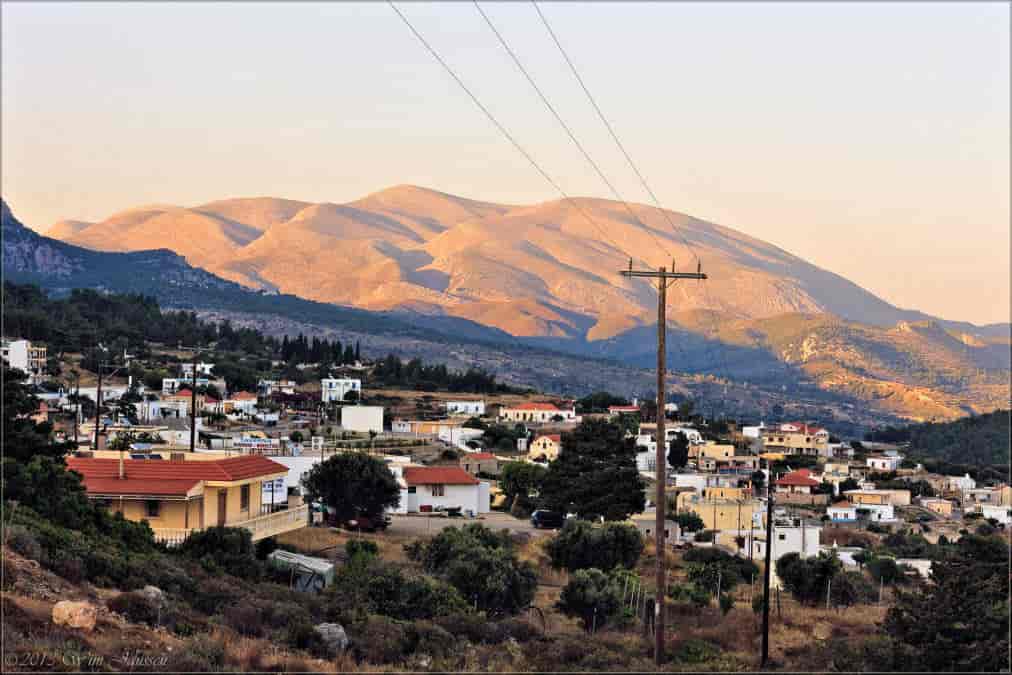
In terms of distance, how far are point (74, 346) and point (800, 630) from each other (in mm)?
95397

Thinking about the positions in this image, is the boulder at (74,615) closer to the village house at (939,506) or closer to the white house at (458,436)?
the white house at (458,436)

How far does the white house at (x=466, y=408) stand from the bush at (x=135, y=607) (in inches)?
3546

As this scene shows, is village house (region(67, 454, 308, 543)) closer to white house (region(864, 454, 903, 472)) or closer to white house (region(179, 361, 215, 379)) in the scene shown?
white house (region(179, 361, 215, 379))

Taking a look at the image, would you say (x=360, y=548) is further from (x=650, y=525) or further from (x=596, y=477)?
(x=650, y=525)

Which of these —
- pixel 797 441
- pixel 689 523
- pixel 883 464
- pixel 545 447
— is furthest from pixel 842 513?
pixel 797 441

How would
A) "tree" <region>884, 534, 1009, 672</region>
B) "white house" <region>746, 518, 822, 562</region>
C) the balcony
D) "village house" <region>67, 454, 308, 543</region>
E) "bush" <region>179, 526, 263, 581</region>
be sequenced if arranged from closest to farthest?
1. "tree" <region>884, 534, 1009, 672</region>
2. "bush" <region>179, 526, 263, 581</region>
3. the balcony
4. "village house" <region>67, 454, 308, 543</region>
5. "white house" <region>746, 518, 822, 562</region>

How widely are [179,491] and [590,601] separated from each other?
32.3 feet

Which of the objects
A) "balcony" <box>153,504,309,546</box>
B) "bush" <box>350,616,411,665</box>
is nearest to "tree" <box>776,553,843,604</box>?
"balcony" <box>153,504,309,546</box>

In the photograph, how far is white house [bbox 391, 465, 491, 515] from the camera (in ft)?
193

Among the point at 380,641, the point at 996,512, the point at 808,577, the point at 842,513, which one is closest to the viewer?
the point at 380,641

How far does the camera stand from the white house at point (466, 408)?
371ft

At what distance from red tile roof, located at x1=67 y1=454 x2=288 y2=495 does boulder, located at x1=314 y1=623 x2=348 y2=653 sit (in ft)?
36.3

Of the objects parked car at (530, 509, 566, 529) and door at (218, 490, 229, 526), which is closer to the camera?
door at (218, 490, 229, 526)

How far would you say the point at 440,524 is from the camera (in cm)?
5234
